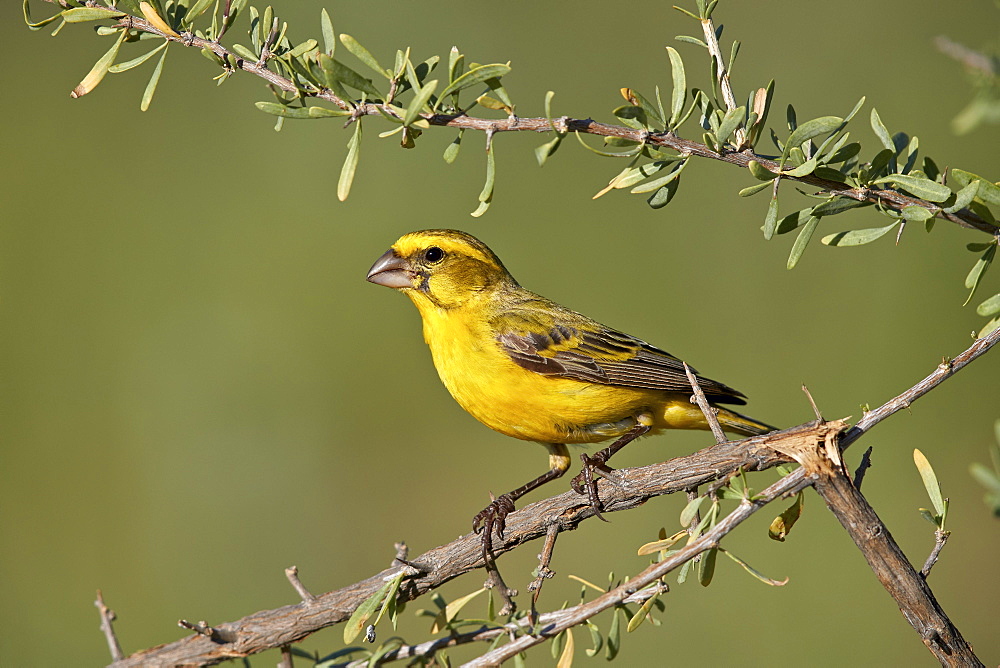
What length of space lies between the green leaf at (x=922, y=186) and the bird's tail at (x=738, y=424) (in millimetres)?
2141

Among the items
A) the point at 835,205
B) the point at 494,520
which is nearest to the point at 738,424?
the point at 494,520

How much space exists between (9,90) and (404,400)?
14.9 feet

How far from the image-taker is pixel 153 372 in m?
7.05

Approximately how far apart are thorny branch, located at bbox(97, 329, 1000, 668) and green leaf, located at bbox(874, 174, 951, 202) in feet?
1.21

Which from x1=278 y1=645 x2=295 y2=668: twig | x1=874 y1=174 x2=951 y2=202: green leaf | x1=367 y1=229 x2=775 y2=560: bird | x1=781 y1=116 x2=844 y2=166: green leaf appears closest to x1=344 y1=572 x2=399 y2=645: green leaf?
x1=278 y1=645 x2=295 y2=668: twig

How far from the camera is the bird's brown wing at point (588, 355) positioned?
401cm

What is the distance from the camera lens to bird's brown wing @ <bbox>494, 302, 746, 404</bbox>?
13.2 feet

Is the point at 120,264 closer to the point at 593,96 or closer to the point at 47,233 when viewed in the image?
the point at 47,233

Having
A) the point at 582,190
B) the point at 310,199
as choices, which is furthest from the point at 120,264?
the point at 582,190

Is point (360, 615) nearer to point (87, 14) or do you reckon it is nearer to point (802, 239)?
point (802, 239)

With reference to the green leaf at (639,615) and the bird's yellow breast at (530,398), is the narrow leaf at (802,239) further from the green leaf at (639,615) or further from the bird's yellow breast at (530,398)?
the bird's yellow breast at (530,398)

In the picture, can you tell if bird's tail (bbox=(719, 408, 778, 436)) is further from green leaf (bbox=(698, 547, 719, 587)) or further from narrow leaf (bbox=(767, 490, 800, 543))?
Result: green leaf (bbox=(698, 547, 719, 587))

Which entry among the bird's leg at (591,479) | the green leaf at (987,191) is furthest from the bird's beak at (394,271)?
Answer: the green leaf at (987,191)

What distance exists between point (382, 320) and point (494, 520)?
14.0 feet
